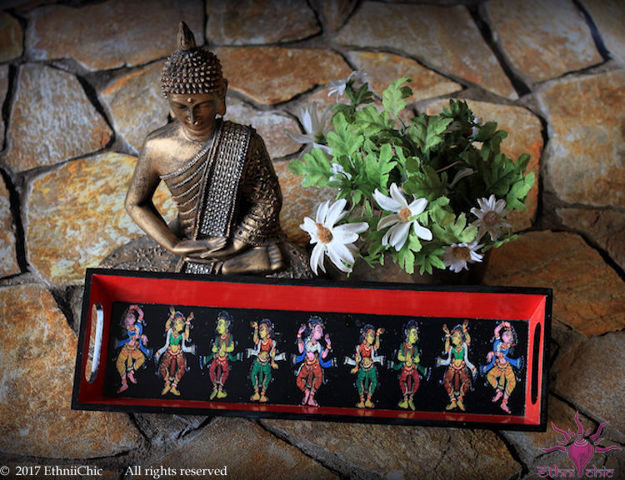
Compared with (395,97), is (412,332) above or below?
below

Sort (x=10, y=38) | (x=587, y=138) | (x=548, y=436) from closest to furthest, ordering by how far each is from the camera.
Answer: (x=548, y=436) < (x=587, y=138) < (x=10, y=38)

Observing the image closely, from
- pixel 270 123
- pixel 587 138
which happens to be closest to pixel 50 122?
pixel 270 123

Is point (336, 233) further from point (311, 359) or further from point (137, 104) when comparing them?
point (137, 104)

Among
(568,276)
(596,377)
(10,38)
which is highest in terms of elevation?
(10,38)

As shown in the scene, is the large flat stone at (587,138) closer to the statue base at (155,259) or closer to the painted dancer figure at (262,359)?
the statue base at (155,259)

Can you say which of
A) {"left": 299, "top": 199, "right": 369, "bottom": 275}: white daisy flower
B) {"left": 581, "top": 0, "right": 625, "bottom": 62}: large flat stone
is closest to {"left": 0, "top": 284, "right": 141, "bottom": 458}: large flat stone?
{"left": 299, "top": 199, "right": 369, "bottom": 275}: white daisy flower

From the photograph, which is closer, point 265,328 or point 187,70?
point 187,70

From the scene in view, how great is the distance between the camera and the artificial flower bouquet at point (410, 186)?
143 centimetres

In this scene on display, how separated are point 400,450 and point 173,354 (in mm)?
544

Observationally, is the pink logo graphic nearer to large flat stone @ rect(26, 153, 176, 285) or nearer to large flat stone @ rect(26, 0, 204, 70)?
large flat stone @ rect(26, 153, 176, 285)

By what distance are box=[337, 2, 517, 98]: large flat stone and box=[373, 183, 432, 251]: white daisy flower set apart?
1.19 metres

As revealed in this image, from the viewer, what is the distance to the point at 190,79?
1440 millimetres

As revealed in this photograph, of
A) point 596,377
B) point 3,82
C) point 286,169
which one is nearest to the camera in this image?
point 596,377

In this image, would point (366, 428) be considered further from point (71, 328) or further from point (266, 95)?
point (266, 95)
